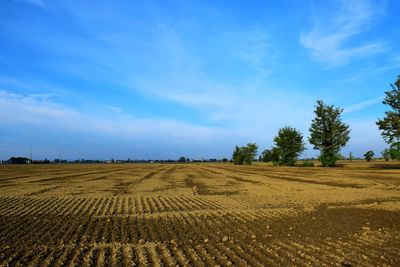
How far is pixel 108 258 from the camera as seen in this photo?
7.02 m

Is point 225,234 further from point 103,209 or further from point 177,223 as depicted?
point 103,209

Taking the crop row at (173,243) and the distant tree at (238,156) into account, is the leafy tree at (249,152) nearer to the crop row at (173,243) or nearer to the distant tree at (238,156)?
the distant tree at (238,156)

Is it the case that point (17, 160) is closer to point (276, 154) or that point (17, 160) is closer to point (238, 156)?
point (238, 156)

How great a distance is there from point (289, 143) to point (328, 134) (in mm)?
12495

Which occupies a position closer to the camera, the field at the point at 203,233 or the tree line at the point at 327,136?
the field at the point at 203,233

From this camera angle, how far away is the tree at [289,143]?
2746 inches

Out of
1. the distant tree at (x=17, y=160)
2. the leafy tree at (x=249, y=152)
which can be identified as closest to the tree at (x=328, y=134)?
the leafy tree at (x=249, y=152)

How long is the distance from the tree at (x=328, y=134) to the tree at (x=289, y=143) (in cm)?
1035

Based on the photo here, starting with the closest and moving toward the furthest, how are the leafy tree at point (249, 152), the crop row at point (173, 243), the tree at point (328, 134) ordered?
the crop row at point (173, 243) → the tree at point (328, 134) → the leafy tree at point (249, 152)

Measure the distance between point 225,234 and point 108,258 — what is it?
3.13 metres

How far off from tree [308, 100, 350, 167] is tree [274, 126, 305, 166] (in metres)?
10.4

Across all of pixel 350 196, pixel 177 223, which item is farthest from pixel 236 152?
pixel 177 223

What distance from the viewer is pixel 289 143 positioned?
229ft

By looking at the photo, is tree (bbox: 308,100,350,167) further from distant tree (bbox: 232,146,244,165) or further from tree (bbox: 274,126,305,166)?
distant tree (bbox: 232,146,244,165)
